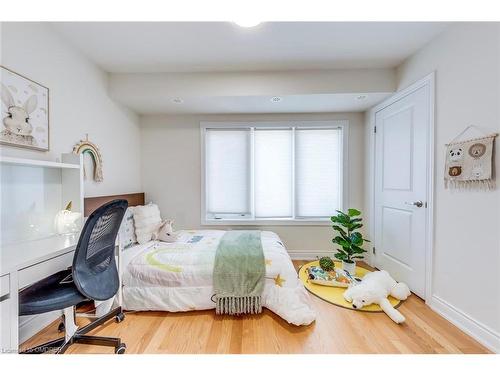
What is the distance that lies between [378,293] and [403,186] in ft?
3.84

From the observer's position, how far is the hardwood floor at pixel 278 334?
1.44m

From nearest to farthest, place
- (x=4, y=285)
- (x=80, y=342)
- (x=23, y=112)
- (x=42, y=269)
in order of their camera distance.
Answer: (x=4, y=285) → (x=42, y=269) → (x=80, y=342) → (x=23, y=112)

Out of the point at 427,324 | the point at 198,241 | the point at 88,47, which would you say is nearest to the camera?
the point at 427,324

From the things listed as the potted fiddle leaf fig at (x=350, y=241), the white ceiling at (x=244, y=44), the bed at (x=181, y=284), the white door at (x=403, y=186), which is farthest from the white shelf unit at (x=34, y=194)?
the white door at (x=403, y=186)

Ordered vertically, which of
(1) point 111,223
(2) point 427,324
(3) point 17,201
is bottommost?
(2) point 427,324

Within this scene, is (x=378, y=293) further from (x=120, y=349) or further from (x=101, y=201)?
(x=101, y=201)

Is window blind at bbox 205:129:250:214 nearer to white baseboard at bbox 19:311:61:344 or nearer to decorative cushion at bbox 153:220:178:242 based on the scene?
decorative cushion at bbox 153:220:178:242

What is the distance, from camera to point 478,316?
1.50m

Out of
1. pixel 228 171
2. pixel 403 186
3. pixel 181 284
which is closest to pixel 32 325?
pixel 181 284

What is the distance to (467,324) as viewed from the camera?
1.56m
